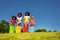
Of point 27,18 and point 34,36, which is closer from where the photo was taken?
point 34,36

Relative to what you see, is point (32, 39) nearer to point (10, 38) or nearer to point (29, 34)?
point (29, 34)

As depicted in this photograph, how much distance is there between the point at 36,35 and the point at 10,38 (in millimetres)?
1607

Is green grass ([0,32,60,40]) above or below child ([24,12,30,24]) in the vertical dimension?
below

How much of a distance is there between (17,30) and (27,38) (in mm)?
2357

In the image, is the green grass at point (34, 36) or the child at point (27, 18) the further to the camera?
the child at point (27, 18)

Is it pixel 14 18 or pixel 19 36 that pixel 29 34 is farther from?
pixel 14 18

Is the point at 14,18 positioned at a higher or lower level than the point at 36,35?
higher

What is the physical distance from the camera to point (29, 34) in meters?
11.6

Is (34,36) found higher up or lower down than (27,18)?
lower down

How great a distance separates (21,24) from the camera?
13.8 meters

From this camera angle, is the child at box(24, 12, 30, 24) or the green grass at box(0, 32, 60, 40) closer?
the green grass at box(0, 32, 60, 40)

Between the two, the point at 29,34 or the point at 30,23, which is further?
the point at 30,23

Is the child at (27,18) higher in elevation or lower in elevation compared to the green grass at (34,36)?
higher

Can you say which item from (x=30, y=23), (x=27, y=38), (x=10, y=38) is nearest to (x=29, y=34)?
(x=27, y=38)
